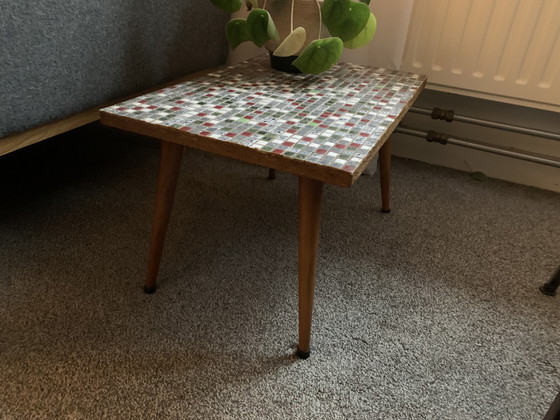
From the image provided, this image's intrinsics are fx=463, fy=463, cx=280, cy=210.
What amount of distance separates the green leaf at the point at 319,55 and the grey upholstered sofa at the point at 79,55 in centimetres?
30

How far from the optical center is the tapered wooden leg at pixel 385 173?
93 centimetres

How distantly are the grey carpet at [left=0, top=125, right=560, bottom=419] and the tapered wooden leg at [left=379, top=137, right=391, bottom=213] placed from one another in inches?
1.4

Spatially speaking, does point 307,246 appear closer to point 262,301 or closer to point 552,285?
point 262,301

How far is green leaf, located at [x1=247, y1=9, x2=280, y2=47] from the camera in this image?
0.75 metres

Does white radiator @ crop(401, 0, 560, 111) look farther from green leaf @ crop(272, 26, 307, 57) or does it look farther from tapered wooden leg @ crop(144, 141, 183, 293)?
tapered wooden leg @ crop(144, 141, 183, 293)

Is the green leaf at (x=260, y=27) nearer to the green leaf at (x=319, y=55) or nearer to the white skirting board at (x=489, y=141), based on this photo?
the green leaf at (x=319, y=55)

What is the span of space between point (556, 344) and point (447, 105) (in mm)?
690

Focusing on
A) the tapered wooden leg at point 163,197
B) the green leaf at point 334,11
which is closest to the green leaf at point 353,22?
the green leaf at point 334,11

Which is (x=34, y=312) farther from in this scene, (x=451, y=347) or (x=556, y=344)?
(x=556, y=344)

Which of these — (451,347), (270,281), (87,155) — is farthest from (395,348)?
(87,155)

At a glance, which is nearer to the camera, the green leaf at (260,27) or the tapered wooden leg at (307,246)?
the tapered wooden leg at (307,246)

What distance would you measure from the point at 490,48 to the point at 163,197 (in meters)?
0.78

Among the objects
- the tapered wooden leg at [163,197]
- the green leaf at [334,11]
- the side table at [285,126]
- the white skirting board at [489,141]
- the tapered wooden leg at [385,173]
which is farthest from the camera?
the white skirting board at [489,141]

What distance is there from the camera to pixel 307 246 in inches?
23.3
